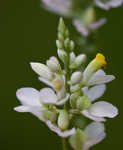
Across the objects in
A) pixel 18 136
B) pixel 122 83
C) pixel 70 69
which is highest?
pixel 70 69

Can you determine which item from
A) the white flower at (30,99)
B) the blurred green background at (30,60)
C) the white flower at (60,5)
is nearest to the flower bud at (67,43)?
the white flower at (30,99)

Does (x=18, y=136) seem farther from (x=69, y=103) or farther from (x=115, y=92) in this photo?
(x=69, y=103)

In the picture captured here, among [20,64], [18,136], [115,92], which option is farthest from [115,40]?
[18,136]

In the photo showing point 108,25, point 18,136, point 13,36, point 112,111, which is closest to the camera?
point 112,111

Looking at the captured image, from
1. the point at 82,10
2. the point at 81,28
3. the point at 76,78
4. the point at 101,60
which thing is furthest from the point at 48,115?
the point at 82,10

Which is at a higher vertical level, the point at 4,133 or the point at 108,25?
the point at 108,25

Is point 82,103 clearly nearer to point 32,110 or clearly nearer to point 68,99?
point 68,99
